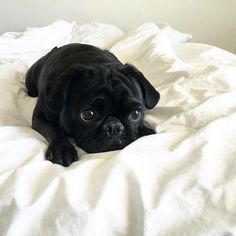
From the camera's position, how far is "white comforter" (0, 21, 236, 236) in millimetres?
764

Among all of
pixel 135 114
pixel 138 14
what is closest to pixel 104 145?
pixel 135 114

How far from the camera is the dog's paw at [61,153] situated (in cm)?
108

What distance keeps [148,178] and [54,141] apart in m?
0.41

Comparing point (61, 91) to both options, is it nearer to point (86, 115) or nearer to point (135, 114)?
point (86, 115)

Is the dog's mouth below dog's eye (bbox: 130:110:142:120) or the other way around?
below

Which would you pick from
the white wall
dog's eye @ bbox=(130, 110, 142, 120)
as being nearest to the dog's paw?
dog's eye @ bbox=(130, 110, 142, 120)

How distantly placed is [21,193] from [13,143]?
301 millimetres

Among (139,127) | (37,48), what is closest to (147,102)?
(139,127)

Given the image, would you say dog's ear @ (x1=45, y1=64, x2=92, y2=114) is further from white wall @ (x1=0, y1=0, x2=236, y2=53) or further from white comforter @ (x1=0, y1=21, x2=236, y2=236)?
white wall @ (x1=0, y1=0, x2=236, y2=53)

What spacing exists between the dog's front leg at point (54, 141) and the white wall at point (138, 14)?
4.82 feet

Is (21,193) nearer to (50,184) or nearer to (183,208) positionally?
(50,184)

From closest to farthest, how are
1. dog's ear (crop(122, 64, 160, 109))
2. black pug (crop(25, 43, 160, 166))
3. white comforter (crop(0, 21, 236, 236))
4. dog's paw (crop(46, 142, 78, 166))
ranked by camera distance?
white comforter (crop(0, 21, 236, 236)), dog's paw (crop(46, 142, 78, 166)), black pug (crop(25, 43, 160, 166)), dog's ear (crop(122, 64, 160, 109))

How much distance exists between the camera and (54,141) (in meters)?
1.18

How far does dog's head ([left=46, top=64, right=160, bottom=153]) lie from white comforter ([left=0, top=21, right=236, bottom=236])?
7 centimetres
